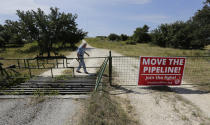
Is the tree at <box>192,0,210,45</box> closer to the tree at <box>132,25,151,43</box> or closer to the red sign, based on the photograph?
the red sign

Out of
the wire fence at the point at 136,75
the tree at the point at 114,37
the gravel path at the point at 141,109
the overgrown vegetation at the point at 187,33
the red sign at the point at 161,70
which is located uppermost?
the tree at the point at 114,37

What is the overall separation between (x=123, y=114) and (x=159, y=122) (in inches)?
35.3

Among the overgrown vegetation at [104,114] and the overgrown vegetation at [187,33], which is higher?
the overgrown vegetation at [187,33]

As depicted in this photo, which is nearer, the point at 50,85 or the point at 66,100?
the point at 66,100

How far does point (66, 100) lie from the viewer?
11.5ft

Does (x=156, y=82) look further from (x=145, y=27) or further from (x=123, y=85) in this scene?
(x=145, y=27)

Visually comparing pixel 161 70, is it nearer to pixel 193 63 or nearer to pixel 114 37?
pixel 193 63

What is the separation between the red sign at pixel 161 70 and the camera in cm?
411

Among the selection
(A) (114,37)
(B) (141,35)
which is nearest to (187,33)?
(B) (141,35)

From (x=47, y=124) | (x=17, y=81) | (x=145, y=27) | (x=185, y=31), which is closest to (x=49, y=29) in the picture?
(x=17, y=81)

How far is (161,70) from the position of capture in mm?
4203

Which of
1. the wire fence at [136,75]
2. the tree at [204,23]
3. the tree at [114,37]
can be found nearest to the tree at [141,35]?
the tree at [114,37]

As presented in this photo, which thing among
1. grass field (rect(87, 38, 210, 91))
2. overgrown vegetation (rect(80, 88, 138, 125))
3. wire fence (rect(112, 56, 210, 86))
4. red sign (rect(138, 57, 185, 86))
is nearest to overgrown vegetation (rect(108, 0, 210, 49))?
grass field (rect(87, 38, 210, 91))

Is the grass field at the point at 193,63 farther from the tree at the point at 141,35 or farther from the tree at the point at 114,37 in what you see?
the tree at the point at 114,37
